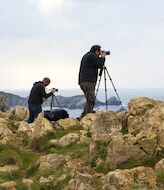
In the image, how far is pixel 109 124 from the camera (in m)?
22.5

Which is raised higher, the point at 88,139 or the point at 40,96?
the point at 40,96

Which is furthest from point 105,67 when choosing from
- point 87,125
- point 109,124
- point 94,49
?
point 109,124

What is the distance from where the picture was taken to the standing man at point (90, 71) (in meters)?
27.0

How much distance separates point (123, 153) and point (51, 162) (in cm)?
338

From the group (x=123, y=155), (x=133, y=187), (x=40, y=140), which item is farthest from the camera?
(x=40, y=140)

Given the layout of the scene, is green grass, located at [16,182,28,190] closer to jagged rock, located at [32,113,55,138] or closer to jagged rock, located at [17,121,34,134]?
jagged rock, located at [32,113,55,138]

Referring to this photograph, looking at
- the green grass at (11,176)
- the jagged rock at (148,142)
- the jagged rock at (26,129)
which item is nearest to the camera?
the jagged rock at (148,142)

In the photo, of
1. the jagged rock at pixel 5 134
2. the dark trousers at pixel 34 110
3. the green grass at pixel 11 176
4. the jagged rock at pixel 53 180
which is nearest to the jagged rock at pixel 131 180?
the jagged rock at pixel 53 180

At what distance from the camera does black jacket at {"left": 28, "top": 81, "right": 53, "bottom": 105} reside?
28.6m

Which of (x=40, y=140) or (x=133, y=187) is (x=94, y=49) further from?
(x=133, y=187)

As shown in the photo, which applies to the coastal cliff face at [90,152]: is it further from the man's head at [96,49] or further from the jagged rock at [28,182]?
the man's head at [96,49]

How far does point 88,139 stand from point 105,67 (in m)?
6.91

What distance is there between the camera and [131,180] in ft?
47.0

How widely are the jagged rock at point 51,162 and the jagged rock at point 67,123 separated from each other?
20.4ft
